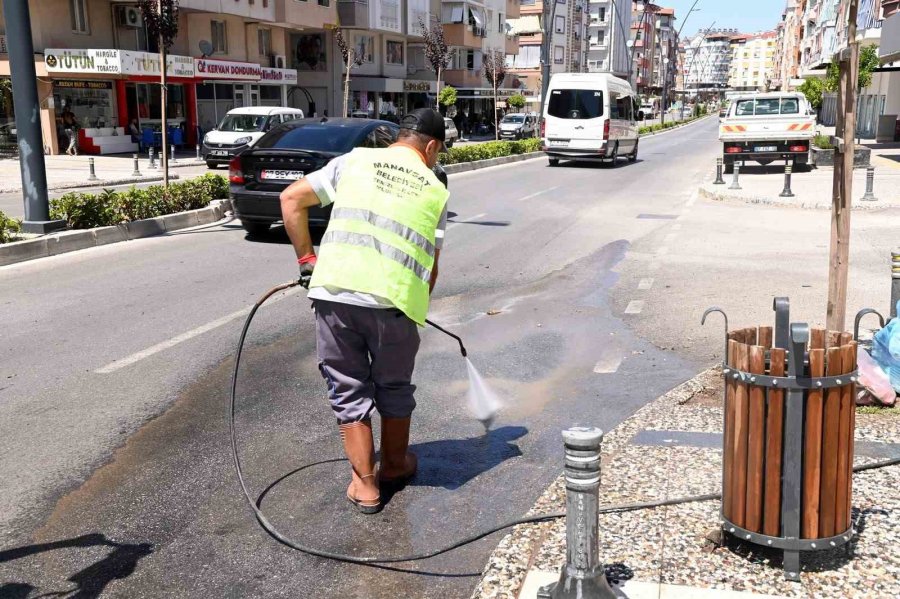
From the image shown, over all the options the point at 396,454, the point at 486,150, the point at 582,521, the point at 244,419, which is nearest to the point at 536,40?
the point at 486,150

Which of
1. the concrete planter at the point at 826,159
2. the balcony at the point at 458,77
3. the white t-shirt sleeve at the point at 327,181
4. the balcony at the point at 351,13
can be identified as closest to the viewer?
the white t-shirt sleeve at the point at 327,181

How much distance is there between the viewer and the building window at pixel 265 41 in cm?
4116

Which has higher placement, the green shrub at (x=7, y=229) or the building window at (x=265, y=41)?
the building window at (x=265, y=41)

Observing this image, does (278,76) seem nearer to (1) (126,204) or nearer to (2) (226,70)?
(2) (226,70)

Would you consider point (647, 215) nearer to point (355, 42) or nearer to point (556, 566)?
point (556, 566)

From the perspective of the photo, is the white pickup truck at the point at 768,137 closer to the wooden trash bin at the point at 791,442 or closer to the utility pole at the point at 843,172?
the utility pole at the point at 843,172

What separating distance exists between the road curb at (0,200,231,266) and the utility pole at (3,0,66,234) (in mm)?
405

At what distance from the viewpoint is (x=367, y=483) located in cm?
401

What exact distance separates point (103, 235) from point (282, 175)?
8.18ft

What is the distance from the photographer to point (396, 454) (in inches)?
168

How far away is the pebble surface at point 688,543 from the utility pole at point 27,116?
9158mm

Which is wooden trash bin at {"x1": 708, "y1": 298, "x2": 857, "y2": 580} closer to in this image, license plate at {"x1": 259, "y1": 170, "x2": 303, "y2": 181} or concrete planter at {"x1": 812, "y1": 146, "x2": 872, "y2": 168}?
license plate at {"x1": 259, "y1": 170, "x2": 303, "y2": 181}

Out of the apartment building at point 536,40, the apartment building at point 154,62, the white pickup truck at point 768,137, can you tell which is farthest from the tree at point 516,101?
the white pickup truck at point 768,137

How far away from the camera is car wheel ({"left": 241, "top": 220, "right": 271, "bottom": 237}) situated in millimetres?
12250
